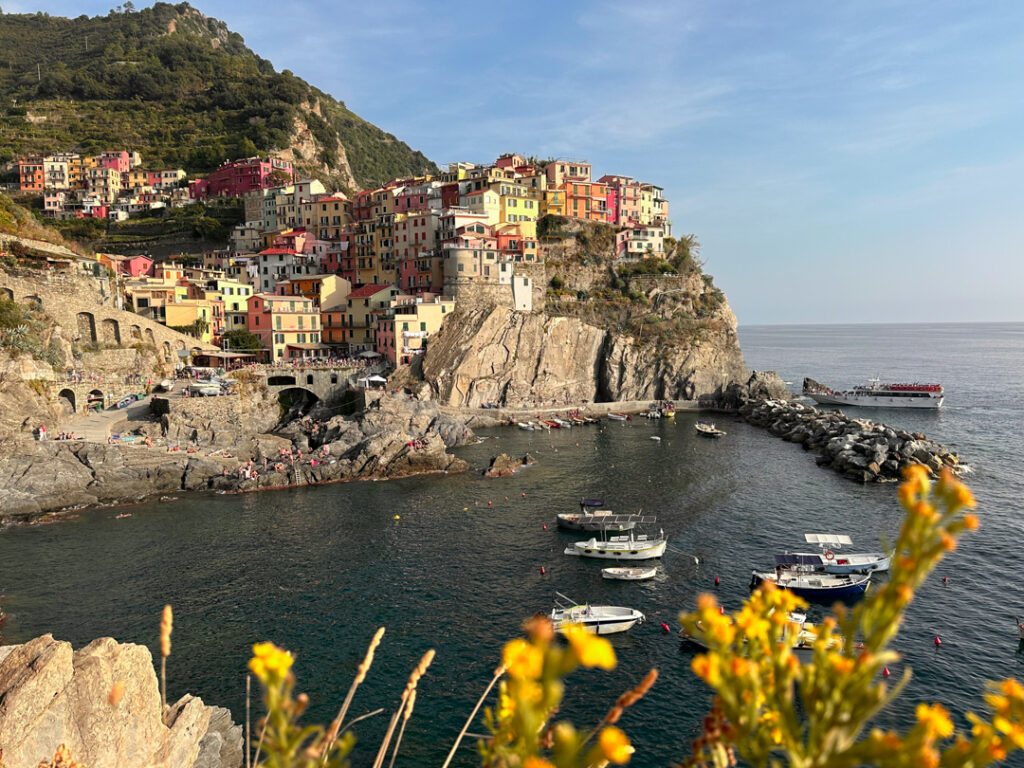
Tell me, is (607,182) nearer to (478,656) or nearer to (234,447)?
(234,447)

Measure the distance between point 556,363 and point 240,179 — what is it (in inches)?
2955

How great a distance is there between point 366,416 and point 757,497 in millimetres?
34947

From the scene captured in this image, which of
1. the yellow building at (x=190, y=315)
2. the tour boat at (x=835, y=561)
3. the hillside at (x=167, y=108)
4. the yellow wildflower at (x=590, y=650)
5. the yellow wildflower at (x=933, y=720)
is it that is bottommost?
the tour boat at (x=835, y=561)

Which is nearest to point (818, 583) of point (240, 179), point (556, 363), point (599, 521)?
point (599, 521)

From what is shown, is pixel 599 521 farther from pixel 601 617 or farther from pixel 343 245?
pixel 343 245

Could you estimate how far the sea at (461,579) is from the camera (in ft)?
76.6

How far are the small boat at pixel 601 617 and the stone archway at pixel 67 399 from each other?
48264 millimetres

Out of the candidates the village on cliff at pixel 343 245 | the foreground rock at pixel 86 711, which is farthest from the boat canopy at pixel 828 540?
the village on cliff at pixel 343 245

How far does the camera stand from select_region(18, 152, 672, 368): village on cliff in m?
75.9

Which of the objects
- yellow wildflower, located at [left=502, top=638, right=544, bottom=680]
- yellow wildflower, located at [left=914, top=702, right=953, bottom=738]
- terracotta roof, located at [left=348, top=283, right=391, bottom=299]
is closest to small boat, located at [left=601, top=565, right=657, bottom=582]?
yellow wildflower, located at [left=914, top=702, right=953, bottom=738]

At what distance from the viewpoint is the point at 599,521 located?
39.5 metres

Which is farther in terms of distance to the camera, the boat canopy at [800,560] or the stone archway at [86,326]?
the stone archway at [86,326]

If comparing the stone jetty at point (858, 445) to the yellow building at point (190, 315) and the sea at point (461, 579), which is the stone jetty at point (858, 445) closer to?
the sea at point (461, 579)

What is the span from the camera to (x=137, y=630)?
2709cm
